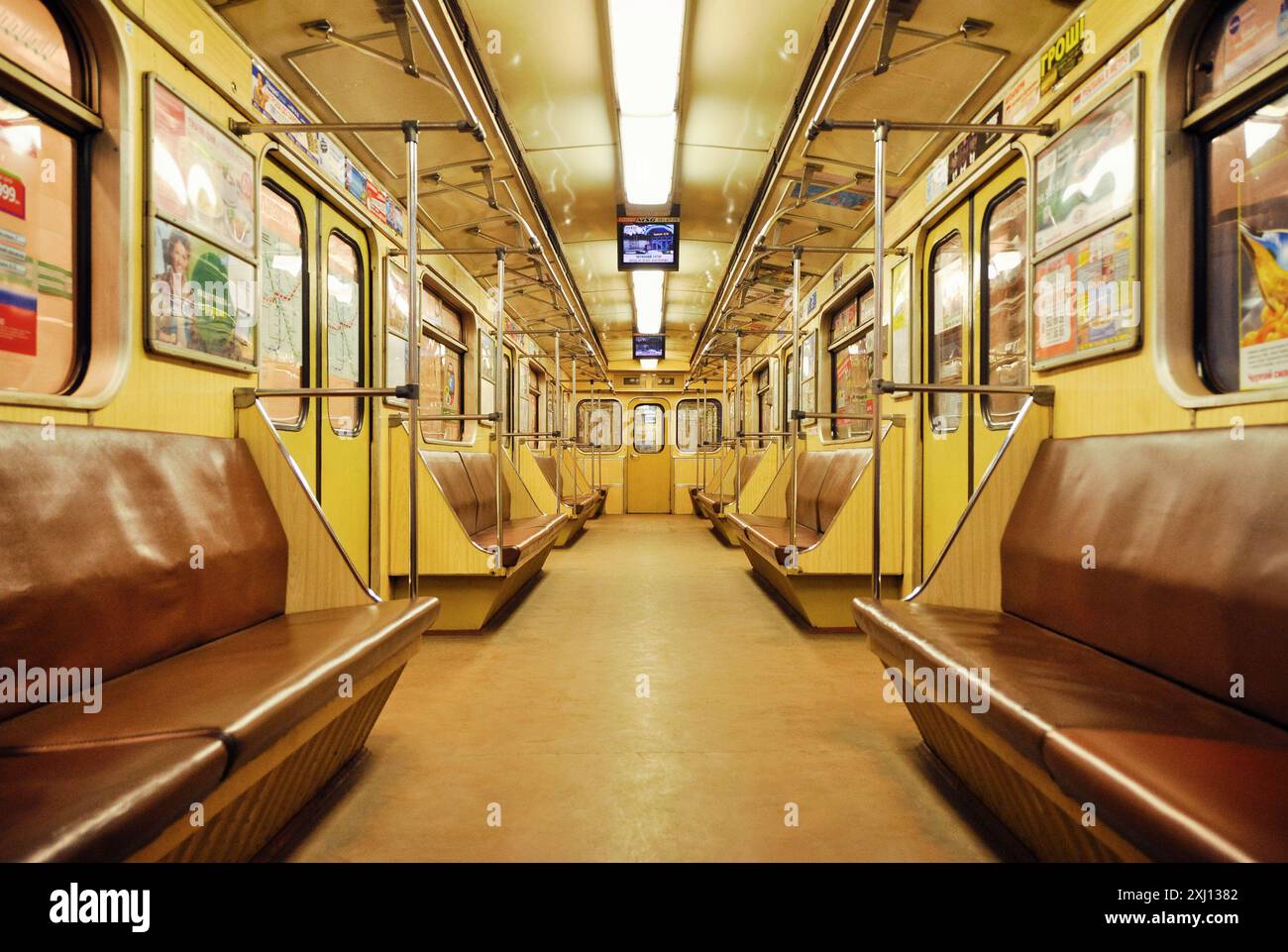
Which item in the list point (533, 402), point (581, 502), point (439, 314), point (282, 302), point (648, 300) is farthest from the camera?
point (533, 402)

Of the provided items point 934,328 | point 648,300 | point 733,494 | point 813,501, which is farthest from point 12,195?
point 733,494

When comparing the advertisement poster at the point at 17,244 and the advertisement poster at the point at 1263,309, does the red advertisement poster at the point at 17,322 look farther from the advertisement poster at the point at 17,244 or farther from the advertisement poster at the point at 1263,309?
the advertisement poster at the point at 1263,309

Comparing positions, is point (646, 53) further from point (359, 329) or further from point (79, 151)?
point (79, 151)

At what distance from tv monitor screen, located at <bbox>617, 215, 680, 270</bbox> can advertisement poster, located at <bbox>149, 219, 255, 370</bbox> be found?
2.95 metres

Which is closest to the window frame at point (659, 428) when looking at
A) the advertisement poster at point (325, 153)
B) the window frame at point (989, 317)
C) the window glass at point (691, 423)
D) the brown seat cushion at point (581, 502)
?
the window glass at point (691, 423)

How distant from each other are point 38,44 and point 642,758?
263 cm

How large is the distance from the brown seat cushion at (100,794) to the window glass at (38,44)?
5.68ft

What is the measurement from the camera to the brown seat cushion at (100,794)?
2.80 feet

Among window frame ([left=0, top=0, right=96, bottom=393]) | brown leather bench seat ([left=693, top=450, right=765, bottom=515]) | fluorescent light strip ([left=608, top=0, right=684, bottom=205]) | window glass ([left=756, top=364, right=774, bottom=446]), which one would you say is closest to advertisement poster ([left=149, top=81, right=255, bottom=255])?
window frame ([left=0, top=0, right=96, bottom=393])

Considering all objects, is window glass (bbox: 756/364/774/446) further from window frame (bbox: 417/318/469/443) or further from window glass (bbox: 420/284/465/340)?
window glass (bbox: 420/284/465/340)

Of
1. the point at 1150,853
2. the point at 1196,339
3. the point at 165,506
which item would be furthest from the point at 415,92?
the point at 1150,853

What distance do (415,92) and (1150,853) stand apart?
3.70m

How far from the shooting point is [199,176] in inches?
89.9

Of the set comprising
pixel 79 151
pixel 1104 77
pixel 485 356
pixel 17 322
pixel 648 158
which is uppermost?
pixel 648 158
